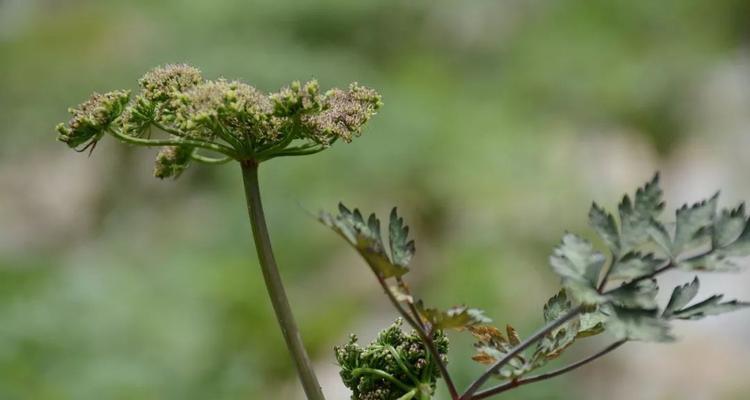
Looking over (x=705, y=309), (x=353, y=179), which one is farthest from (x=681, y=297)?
(x=353, y=179)

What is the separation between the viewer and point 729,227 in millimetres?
641

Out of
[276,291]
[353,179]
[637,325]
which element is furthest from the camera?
[353,179]

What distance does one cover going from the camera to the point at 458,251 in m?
5.90

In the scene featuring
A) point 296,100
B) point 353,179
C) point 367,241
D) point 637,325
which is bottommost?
point 637,325

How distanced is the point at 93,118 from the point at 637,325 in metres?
0.39

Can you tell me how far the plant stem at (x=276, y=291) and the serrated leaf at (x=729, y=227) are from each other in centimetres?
27

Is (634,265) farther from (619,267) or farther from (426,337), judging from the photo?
(426,337)

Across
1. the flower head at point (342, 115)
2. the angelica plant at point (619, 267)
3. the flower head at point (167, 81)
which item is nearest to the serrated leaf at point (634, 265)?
the angelica plant at point (619, 267)

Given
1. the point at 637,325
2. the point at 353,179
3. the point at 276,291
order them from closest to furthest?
the point at 637,325
the point at 276,291
the point at 353,179

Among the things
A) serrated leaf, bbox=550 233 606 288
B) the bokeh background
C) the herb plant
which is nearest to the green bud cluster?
the herb plant

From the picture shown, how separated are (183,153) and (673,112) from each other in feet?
23.1

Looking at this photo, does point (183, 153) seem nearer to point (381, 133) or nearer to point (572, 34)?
point (381, 133)

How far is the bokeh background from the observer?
5.01 metres

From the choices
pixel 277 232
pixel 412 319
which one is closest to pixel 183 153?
pixel 412 319
